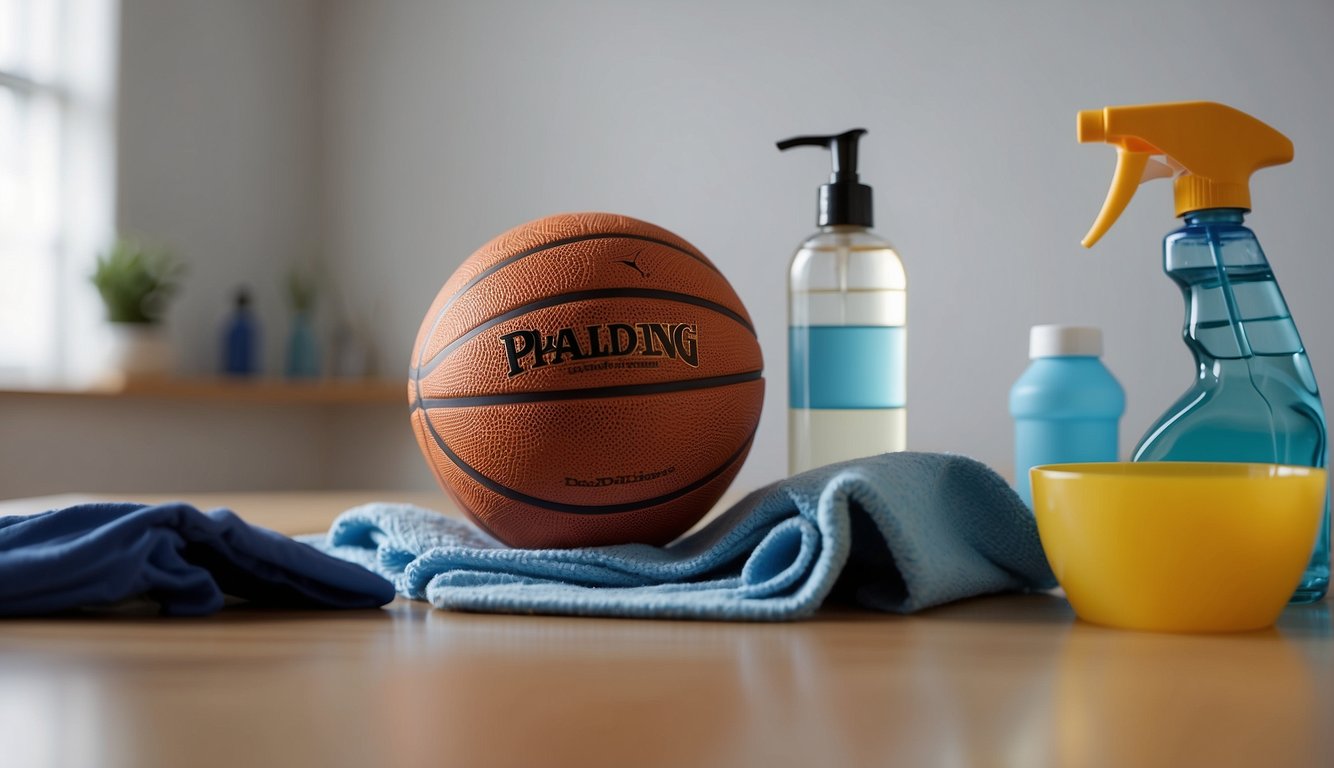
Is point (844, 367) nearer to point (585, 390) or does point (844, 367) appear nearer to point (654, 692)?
point (585, 390)

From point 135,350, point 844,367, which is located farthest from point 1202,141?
point 135,350

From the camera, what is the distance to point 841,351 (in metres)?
0.96

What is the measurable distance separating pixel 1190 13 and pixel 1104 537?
3.06 meters

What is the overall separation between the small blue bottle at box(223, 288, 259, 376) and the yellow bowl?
3410mm

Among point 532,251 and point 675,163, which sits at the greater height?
point 675,163

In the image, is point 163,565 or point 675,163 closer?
point 163,565

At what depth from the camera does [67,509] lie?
0.60m

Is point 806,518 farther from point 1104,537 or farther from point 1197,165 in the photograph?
point 1197,165

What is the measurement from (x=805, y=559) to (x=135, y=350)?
300 centimetres

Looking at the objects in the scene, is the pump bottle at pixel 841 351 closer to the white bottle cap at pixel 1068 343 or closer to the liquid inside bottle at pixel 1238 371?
the white bottle cap at pixel 1068 343

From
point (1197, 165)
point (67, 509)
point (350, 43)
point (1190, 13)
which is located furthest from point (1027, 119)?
point (67, 509)

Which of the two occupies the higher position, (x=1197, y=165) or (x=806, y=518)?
(x=1197, y=165)

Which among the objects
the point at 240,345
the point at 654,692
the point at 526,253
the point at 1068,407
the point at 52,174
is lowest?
the point at 654,692

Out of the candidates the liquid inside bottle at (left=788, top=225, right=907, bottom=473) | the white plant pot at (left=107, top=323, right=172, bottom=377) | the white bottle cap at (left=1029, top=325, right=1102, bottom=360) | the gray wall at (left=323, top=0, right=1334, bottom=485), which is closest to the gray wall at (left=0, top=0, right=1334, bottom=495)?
the gray wall at (left=323, top=0, right=1334, bottom=485)
